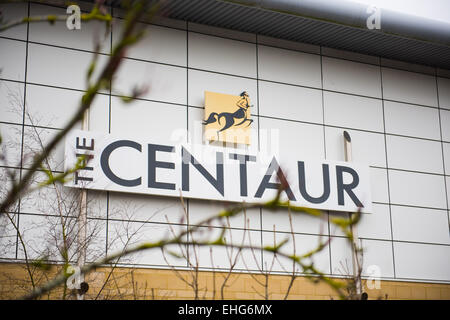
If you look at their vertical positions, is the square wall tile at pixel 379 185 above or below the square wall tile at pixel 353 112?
below

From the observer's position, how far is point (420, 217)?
1736 cm

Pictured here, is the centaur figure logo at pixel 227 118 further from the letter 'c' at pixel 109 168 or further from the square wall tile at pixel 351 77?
the square wall tile at pixel 351 77

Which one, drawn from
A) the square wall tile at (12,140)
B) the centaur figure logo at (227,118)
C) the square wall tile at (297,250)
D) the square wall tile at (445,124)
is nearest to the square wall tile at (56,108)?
the square wall tile at (12,140)

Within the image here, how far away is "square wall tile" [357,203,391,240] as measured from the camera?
16519 millimetres

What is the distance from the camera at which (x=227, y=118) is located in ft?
51.9

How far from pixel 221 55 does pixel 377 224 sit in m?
5.33

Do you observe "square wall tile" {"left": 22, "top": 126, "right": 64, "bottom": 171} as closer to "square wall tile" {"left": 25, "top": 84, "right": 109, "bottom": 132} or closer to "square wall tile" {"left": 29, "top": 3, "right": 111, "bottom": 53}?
"square wall tile" {"left": 25, "top": 84, "right": 109, "bottom": 132}

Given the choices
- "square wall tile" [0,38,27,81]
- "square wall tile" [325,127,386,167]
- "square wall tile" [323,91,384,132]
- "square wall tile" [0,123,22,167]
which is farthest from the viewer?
"square wall tile" [323,91,384,132]

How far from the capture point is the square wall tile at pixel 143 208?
14438 mm

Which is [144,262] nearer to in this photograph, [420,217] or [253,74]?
[253,74]

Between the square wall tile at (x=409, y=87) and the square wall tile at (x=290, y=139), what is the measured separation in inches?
99.0

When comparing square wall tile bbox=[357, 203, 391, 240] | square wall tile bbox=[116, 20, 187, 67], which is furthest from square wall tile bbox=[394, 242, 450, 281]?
square wall tile bbox=[116, 20, 187, 67]

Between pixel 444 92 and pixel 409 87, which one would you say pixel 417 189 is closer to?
pixel 409 87

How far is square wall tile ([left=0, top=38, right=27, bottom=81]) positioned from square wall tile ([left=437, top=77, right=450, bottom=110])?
1061 centimetres
